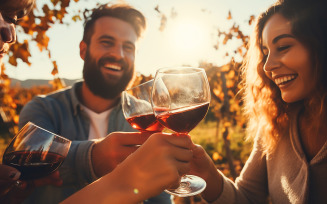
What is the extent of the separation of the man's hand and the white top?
1280mm

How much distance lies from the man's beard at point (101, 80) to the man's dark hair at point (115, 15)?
1.01 feet

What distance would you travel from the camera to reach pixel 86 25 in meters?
3.18

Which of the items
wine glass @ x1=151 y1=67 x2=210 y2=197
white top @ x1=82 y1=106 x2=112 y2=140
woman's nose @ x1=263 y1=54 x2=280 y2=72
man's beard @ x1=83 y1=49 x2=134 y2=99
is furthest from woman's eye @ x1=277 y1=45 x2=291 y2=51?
white top @ x1=82 y1=106 x2=112 y2=140

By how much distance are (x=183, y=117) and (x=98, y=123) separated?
1.89 metres

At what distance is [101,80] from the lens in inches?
115

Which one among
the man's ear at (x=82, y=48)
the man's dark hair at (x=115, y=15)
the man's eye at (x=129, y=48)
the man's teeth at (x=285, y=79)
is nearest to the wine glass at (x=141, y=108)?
the man's teeth at (x=285, y=79)

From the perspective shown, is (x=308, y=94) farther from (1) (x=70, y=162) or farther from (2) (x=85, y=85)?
(2) (x=85, y=85)

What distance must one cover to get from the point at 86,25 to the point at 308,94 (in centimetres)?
275

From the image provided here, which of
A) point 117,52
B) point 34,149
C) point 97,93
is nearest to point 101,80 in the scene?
point 97,93

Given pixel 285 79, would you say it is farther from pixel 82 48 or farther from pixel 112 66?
pixel 82 48

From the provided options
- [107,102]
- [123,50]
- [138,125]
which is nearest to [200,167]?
[138,125]

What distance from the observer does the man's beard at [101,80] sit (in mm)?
2869

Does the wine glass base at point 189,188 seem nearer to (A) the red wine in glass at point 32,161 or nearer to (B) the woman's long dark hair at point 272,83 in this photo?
(A) the red wine in glass at point 32,161

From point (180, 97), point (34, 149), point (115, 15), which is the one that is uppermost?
point (115, 15)
